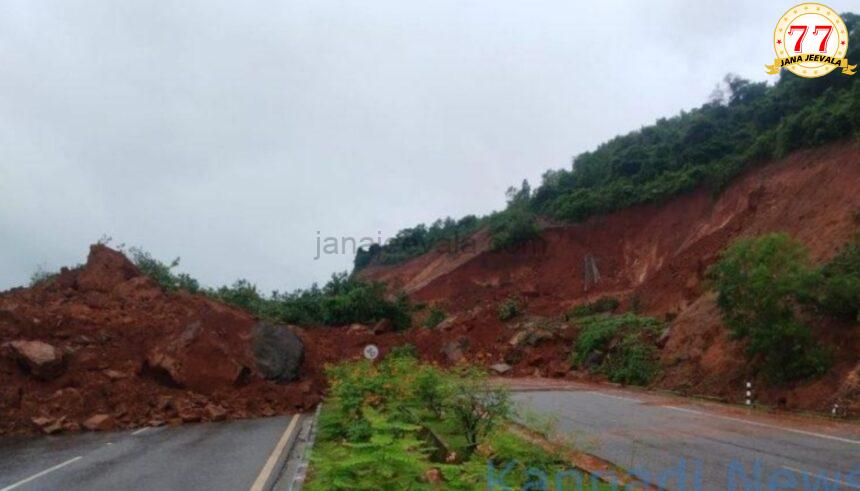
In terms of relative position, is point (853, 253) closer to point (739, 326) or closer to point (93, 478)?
point (739, 326)

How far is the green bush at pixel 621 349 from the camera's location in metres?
31.5

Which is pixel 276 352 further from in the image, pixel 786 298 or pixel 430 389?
pixel 786 298

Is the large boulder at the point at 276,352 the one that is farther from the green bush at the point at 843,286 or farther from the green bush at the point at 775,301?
the green bush at the point at 843,286

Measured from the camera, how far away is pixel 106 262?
1158 inches

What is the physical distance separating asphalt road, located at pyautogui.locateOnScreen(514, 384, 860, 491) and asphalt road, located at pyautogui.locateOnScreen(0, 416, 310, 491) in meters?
4.36

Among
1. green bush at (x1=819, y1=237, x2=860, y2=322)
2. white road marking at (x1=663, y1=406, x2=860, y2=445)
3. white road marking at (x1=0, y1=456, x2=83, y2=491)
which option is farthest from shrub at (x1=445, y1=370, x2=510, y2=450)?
green bush at (x1=819, y1=237, x2=860, y2=322)

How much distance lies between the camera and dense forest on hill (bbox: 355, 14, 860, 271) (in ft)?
126

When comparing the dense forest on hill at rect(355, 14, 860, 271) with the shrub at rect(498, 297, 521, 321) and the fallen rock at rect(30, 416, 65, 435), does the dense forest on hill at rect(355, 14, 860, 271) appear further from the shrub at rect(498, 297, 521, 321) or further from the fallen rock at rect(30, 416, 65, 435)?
the fallen rock at rect(30, 416, 65, 435)

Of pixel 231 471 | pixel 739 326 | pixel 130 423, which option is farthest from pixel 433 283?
pixel 231 471

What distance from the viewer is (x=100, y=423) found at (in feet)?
60.2

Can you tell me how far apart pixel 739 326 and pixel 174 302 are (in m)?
18.8

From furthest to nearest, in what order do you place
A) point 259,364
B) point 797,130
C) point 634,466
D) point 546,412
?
1. point 797,130
2. point 259,364
3. point 546,412
4. point 634,466

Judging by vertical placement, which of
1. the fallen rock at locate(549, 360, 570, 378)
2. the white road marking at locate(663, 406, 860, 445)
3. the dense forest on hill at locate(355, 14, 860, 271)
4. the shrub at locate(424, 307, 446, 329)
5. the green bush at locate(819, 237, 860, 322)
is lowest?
the white road marking at locate(663, 406, 860, 445)

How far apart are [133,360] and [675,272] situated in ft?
98.8
